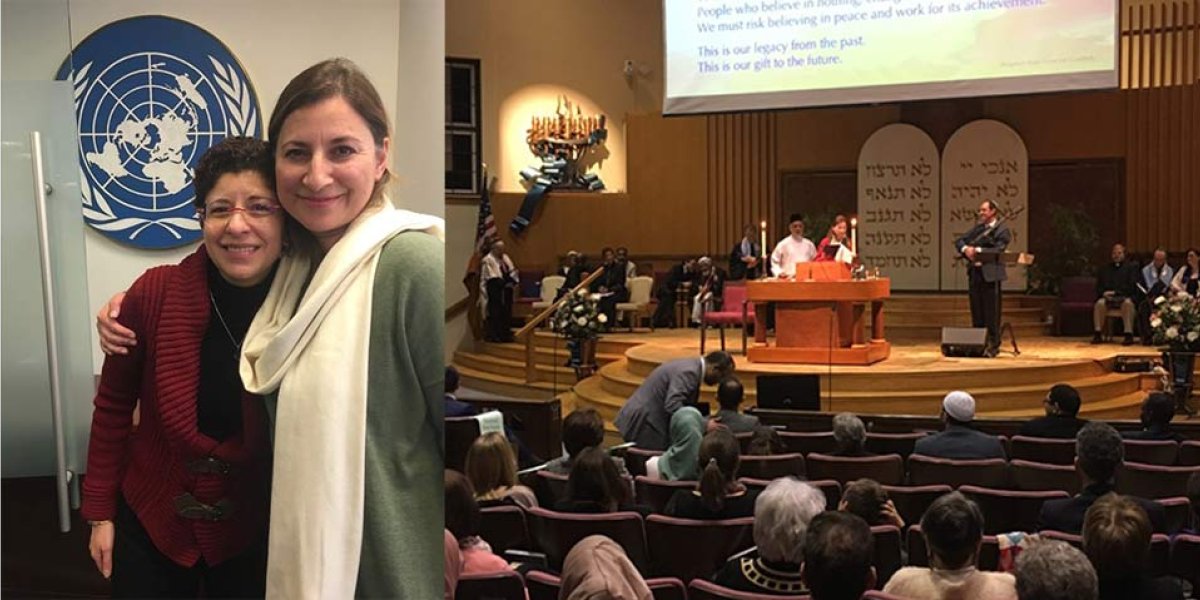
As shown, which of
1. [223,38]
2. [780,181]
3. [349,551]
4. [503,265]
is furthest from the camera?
[780,181]

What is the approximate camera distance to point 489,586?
292 cm

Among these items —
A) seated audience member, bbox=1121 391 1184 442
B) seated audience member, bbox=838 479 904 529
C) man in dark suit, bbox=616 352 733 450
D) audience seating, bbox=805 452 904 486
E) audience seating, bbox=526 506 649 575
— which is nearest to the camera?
seated audience member, bbox=838 479 904 529

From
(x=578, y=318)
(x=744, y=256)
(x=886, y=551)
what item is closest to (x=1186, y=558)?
(x=886, y=551)

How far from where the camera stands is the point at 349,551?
2.28 meters

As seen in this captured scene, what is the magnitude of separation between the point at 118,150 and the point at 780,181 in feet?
43.9

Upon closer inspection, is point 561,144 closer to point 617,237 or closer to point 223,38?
point 617,237

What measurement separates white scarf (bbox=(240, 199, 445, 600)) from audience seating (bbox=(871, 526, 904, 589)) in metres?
1.95

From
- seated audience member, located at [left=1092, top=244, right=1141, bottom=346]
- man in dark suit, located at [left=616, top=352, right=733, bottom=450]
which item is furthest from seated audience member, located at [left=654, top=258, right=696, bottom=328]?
man in dark suit, located at [left=616, top=352, right=733, bottom=450]

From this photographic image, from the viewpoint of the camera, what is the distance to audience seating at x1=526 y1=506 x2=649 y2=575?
12.4ft

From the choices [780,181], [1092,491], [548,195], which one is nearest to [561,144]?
[548,195]

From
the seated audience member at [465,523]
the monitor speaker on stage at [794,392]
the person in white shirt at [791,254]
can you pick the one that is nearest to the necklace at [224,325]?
the seated audience member at [465,523]

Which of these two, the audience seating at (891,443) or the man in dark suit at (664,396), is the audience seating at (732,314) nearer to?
the man in dark suit at (664,396)

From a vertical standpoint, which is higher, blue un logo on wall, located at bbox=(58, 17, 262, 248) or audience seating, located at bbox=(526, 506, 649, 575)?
blue un logo on wall, located at bbox=(58, 17, 262, 248)

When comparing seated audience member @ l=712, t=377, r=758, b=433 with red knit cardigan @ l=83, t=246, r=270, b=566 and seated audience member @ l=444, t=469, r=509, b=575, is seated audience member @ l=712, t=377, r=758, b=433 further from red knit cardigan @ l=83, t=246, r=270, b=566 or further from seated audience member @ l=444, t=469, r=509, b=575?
red knit cardigan @ l=83, t=246, r=270, b=566
